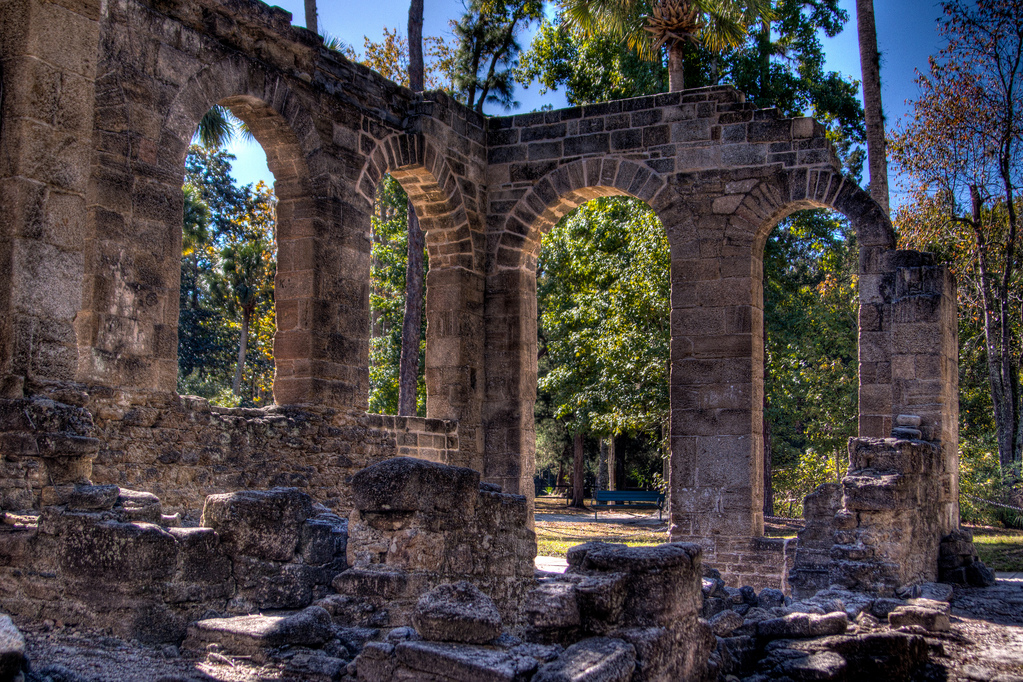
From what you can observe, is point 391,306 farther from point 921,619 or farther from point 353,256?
point 921,619

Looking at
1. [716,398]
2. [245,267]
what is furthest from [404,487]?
[245,267]

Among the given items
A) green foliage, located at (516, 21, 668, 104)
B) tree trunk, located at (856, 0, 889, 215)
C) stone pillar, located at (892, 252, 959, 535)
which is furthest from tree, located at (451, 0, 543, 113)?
stone pillar, located at (892, 252, 959, 535)

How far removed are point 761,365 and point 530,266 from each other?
307 cm

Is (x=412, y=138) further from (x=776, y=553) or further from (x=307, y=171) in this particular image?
(x=776, y=553)

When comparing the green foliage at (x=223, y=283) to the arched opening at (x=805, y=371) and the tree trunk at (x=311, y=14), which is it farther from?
the arched opening at (x=805, y=371)

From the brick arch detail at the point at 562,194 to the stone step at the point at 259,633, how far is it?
7573 mm

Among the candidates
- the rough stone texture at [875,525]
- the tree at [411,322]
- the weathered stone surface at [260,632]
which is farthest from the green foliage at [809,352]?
the weathered stone surface at [260,632]

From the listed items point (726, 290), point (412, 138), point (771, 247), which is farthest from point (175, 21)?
point (771, 247)

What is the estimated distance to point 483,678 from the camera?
4.11m

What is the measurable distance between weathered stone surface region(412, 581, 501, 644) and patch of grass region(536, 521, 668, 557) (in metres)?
9.17

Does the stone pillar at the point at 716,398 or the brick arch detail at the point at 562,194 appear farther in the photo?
the brick arch detail at the point at 562,194

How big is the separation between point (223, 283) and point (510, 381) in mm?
14177

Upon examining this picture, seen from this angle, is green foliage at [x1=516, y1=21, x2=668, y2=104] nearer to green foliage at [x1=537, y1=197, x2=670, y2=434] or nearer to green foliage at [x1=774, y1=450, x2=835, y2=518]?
green foliage at [x1=537, y1=197, x2=670, y2=434]

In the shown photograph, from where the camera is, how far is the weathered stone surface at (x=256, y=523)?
18.2 ft
